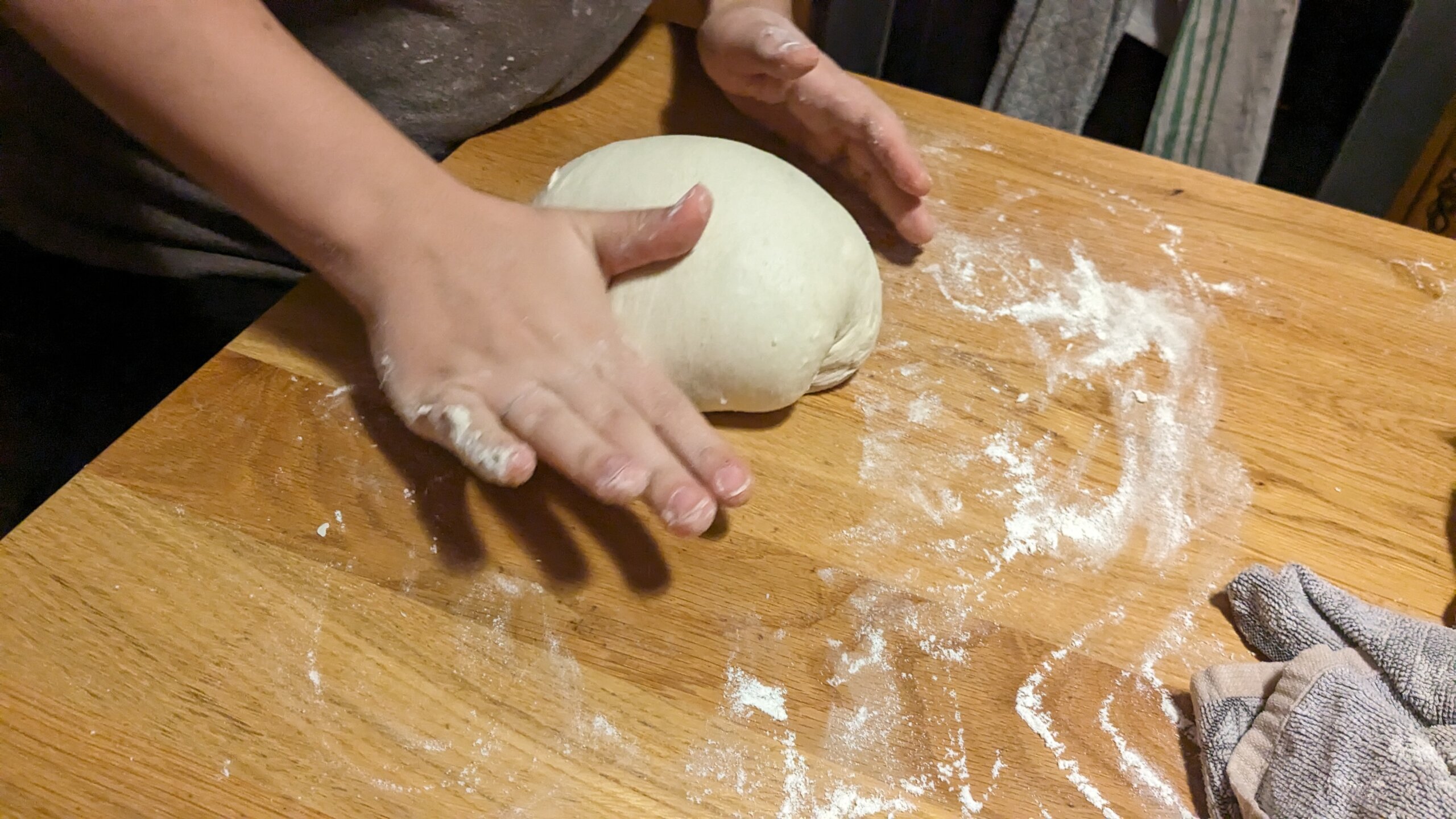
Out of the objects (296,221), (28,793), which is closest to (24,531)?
(28,793)

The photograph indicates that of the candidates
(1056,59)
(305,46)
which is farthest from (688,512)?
(1056,59)

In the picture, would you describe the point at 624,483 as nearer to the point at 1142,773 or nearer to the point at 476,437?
the point at 476,437

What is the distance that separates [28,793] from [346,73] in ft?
2.09

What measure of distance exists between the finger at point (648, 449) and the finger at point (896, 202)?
392mm

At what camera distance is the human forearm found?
603 millimetres

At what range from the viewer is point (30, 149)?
0.78 metres

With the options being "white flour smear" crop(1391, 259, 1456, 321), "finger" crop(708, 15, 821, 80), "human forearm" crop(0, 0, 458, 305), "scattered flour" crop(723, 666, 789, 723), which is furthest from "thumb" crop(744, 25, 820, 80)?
"white flour smear" crop(1391, 259, 1456, 321)

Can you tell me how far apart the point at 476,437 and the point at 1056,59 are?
3.36ft

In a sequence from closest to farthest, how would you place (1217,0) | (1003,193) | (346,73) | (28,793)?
(28,793)
(346,73)
(1003,193)
(1217,0)

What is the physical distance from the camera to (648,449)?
624 millimetres

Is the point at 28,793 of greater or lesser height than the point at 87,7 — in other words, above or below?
below

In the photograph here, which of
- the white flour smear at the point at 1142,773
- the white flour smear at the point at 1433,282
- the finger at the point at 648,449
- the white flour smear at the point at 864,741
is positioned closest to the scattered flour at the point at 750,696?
the white flour smear at the point at 864,741

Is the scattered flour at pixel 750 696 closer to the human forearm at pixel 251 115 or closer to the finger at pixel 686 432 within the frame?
the finger at pixel 686 432

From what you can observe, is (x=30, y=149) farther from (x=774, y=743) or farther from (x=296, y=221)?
(x=774, y=743)
